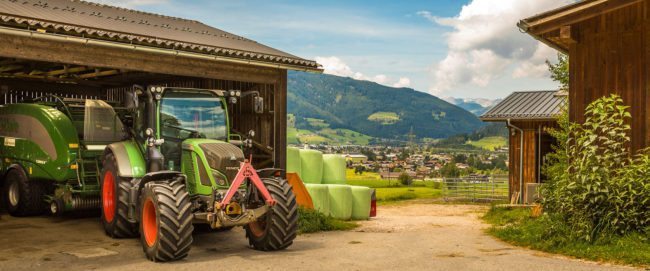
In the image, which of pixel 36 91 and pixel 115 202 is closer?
pixel 115 202

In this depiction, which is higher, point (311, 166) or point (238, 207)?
point (311, 166)

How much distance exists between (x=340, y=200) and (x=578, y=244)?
768cm

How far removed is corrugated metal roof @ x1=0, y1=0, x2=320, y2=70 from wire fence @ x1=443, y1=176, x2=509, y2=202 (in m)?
16.5

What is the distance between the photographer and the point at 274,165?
16.0 meters

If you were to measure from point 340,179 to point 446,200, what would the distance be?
42.4ft

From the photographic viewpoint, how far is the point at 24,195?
614 inches

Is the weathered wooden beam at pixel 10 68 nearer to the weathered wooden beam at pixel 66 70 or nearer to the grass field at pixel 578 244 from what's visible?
the weathered wooden beam at pixel 66 70

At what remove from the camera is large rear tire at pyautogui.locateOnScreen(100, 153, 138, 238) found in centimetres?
1211

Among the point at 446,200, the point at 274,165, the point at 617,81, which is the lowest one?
the point at 446,200

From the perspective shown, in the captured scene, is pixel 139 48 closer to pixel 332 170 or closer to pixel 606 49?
pixel 606 49

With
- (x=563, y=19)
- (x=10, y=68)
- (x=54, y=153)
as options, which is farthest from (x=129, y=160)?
(x=563, y=19)

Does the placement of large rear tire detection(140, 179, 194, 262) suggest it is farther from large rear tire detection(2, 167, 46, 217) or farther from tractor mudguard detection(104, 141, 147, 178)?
large rear tire detection(2, 167, 46, 217)

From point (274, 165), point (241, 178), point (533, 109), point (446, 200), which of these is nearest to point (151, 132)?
point (241, 178)

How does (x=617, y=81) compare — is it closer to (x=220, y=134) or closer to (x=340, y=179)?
(x=220, y=134)
